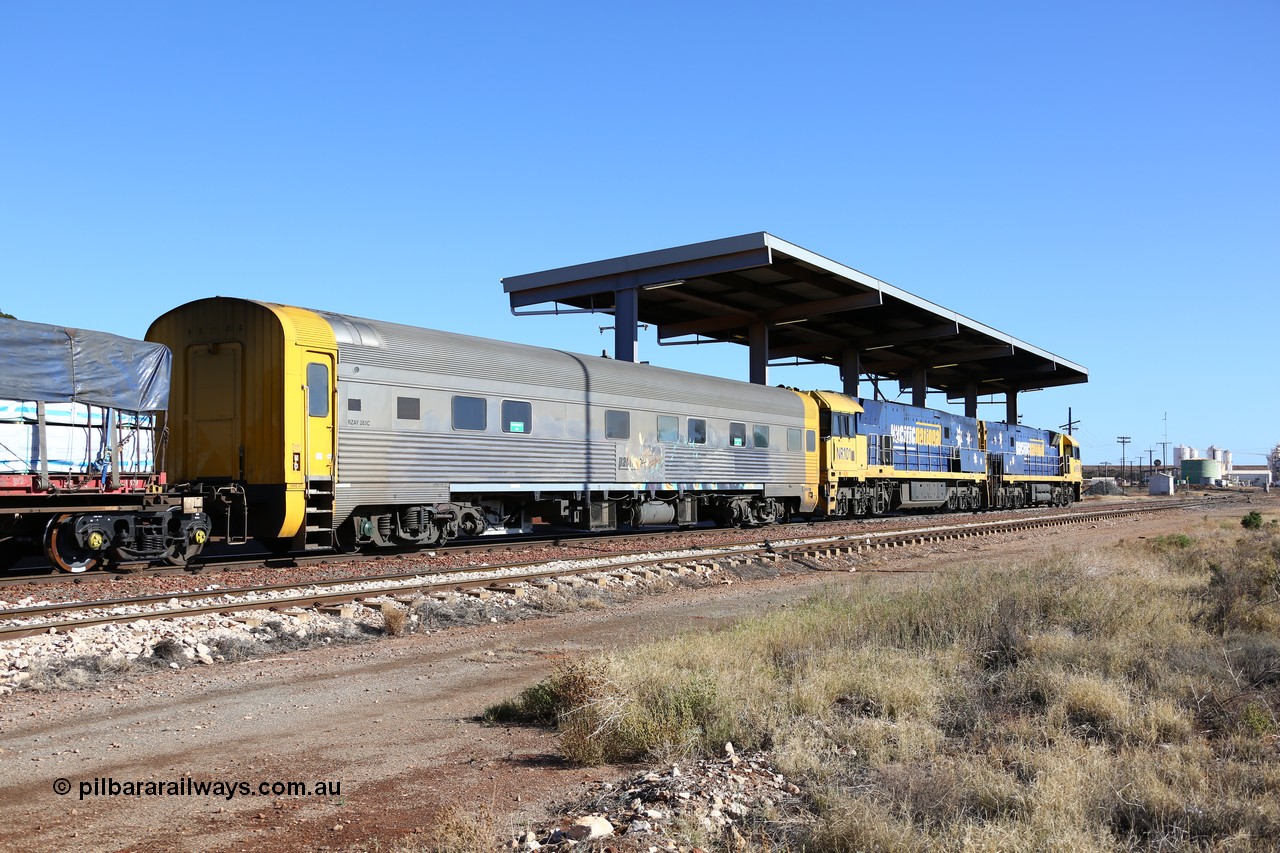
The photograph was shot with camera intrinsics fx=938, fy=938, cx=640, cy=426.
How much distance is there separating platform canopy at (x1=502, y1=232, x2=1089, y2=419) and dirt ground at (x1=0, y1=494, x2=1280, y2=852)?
22901mm

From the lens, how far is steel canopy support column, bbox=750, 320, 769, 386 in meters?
39.0

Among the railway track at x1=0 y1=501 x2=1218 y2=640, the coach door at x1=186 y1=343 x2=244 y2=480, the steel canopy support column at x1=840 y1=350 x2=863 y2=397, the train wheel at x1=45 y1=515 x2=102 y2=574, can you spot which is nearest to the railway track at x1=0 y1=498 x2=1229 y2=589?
the train wheel at x1=45 y1=515 x2=102 y2=574

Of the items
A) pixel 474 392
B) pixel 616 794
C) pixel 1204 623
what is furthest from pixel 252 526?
pixel 1204 623

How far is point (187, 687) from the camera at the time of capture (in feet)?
27.6

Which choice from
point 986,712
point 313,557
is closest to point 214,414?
point 313,557

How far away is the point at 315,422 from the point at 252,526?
76.3 inches

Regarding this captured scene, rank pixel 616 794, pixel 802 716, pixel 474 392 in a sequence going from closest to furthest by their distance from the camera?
pixel 616 794 < pixel 802 716 < pixel 474 392

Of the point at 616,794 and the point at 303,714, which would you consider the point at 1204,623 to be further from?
the point at 303,714

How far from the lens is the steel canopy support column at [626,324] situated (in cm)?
3291

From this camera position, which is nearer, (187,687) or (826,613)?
(187,687)

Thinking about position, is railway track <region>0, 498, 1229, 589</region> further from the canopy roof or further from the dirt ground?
the canopy roof

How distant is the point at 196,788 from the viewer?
573 cm

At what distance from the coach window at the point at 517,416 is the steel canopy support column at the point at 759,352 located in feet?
68.9

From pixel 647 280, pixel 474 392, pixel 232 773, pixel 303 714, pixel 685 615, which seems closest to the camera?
pixel 232 773
